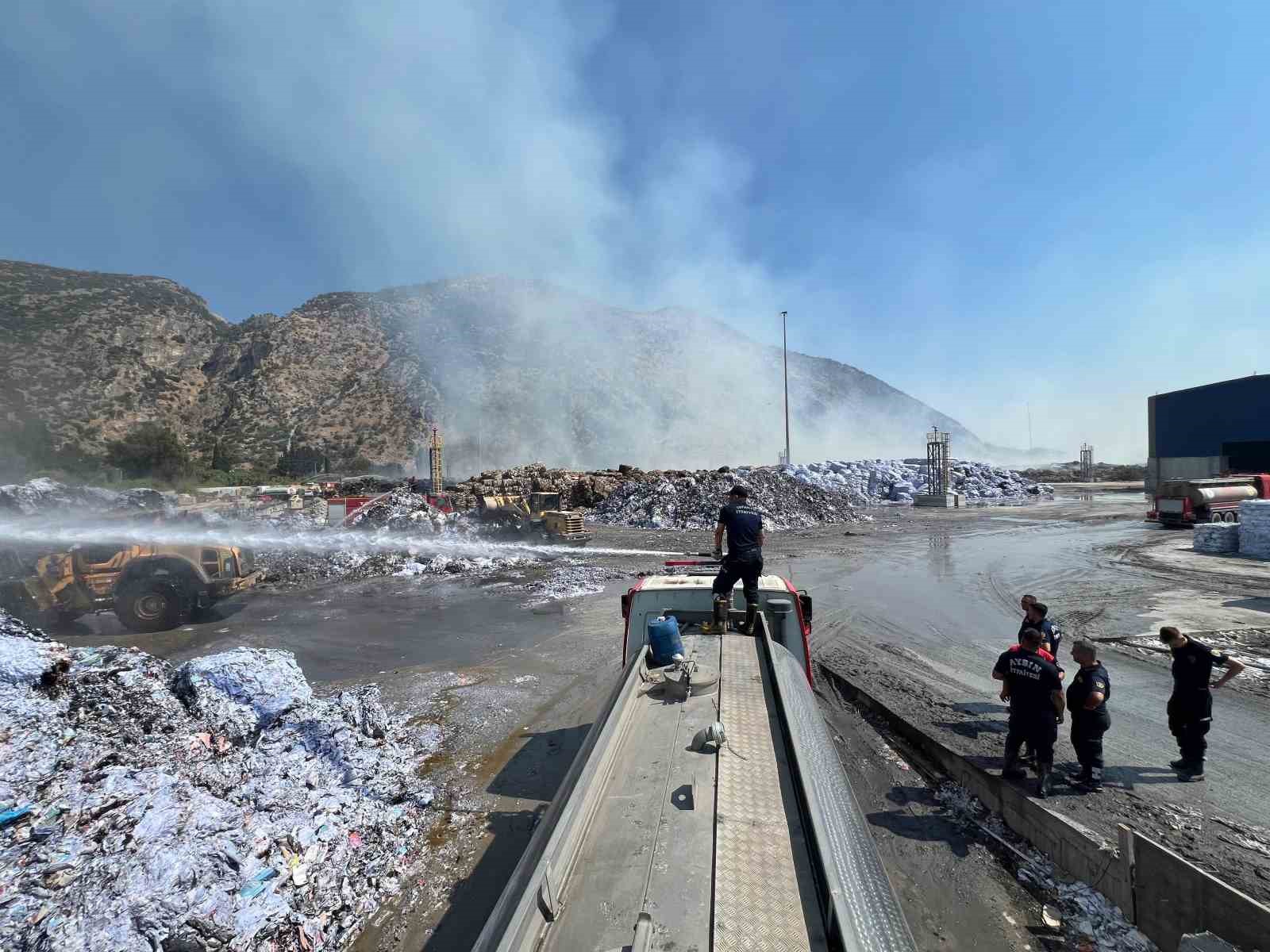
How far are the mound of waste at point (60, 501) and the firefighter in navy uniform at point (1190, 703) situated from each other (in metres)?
22.8

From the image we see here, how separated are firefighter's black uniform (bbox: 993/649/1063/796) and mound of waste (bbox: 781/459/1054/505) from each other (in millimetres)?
30065

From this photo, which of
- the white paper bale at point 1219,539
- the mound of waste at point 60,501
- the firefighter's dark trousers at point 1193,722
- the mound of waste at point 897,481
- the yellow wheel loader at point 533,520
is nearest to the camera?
the firefighter's dark trousers at point 1193,722

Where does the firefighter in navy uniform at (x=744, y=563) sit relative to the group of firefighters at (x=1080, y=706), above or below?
above

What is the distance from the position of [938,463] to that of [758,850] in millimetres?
36662

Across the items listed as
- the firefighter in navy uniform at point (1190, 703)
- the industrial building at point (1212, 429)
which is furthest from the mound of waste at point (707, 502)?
the industrial building at point (1212, 429)

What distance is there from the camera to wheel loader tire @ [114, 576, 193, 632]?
10352 mm

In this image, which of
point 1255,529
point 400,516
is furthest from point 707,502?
point 1255,529

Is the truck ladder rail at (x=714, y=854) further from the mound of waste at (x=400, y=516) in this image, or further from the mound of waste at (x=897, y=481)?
the mound of waste at (x=897, y=481)

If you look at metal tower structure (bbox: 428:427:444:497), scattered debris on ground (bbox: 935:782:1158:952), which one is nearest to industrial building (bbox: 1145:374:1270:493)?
scattered debris on ground (bbox: 935:782:1158:952)

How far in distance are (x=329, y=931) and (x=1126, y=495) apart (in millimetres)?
51159

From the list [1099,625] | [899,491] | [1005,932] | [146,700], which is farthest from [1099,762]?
[899,491]

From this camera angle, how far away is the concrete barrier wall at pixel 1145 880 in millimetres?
2838

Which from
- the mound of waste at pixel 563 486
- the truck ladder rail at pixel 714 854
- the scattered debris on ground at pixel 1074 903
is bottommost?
the scattered debris on ground at pixel 1074 903

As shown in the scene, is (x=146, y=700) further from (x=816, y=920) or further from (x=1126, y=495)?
(x=1126, y=495)
